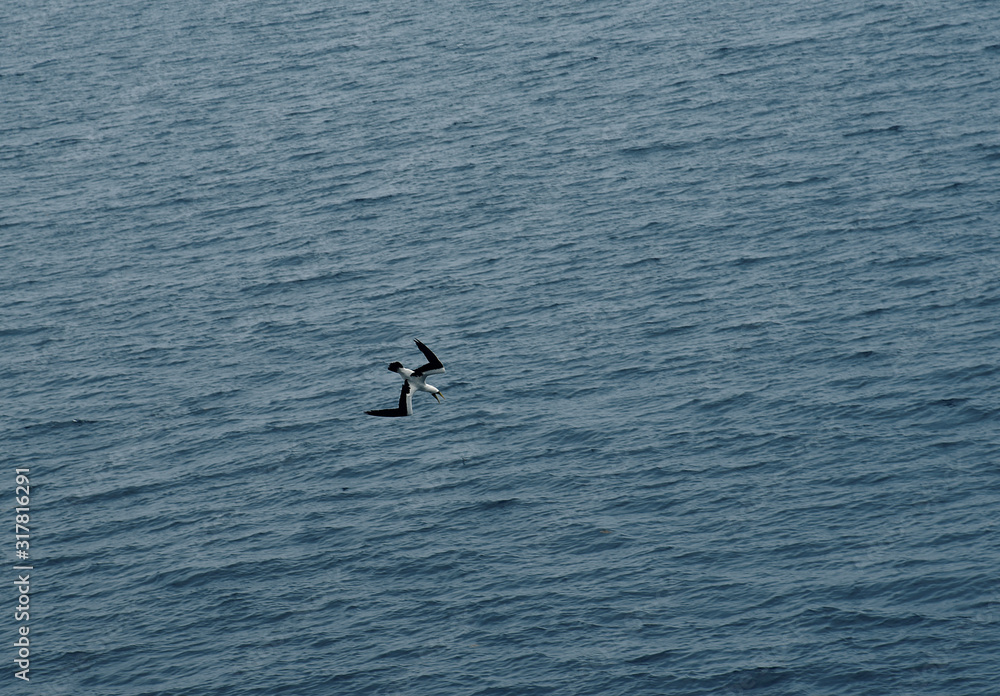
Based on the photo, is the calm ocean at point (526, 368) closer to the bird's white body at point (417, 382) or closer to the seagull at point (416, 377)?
the seagull at point (416, 377)

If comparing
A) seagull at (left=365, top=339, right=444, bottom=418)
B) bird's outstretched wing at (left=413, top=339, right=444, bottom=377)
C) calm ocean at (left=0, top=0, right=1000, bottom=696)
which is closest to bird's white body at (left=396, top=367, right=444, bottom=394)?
seagull at (left=365, top=339, right=444, bottom=418)

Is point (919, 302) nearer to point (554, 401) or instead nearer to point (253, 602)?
point (554, 401)

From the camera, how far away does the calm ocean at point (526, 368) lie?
70.6 metres

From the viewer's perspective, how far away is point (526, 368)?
91.8m

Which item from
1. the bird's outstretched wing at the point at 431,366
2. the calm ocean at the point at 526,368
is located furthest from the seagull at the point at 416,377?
the calm ocean at the point at 526,368

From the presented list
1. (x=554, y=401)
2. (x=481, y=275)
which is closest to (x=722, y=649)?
(x=554, y=401)

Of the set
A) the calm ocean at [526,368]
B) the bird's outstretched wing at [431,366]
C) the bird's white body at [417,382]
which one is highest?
the bird's outstretched wing at [431,366]

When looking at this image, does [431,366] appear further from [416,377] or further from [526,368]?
[526,368]

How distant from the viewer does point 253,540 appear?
79438 millimetres

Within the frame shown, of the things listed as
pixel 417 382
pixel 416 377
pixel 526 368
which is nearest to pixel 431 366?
pixel 416 377

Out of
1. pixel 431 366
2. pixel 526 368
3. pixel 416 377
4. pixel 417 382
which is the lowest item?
pixel 526 368

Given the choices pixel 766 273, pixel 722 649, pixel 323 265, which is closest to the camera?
pixel 722 649

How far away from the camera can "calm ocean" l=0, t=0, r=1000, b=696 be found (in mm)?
70562

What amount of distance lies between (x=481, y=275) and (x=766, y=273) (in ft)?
76.8
